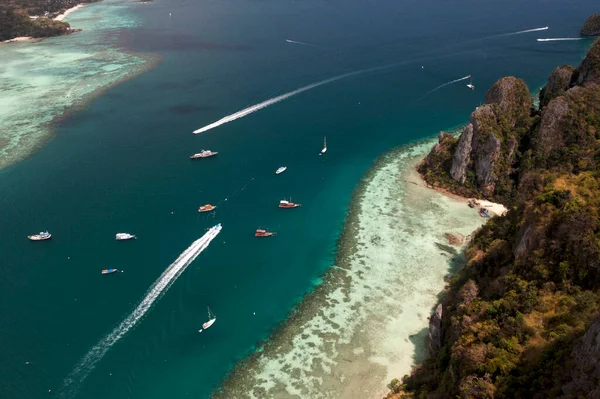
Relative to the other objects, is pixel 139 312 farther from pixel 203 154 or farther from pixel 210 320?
pixel 203 154

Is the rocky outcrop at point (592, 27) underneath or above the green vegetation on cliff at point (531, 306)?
above

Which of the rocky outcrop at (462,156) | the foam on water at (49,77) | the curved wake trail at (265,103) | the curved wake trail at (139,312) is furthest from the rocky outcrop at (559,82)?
the foam on water at (49,77)

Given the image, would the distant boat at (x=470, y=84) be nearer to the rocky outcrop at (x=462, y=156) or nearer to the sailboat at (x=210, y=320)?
the rocky outcrop at (x=462, y=156)

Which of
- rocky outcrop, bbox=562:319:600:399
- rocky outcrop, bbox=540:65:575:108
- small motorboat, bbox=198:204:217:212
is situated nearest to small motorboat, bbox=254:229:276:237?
small motorboat, bbox=198:204:217:212

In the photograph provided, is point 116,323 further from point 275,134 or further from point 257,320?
point 275,134

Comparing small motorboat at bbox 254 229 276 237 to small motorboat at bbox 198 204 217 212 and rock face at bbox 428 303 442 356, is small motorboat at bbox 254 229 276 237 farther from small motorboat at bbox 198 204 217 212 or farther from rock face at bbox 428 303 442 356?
rock face at bbox 428 303 442 356

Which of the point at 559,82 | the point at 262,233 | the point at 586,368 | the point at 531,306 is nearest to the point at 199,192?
the point at 262,233
